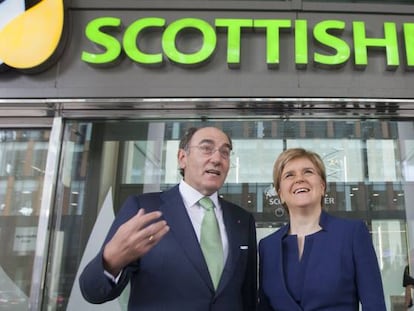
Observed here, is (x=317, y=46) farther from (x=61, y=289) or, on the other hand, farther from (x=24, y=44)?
(x=61, y=289)

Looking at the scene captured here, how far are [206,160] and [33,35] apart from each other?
2.77 meters

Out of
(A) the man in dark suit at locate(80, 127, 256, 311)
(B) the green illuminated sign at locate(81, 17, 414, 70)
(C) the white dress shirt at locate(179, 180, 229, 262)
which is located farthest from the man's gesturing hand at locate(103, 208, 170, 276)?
(B) the green illuminated sign at locate(81, 17, 414, 70)

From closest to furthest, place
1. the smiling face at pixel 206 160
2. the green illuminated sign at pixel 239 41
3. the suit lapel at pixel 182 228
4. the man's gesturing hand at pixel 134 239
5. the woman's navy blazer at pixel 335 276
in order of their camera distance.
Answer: the man's gesturing hand at pixel 134 239 < the woman's navy blazer at pixel 335 276 < the suit lapel at pixel 182 228 < the smiling face at pixel 206 160 < the green illuminated sign at pixel 239 41

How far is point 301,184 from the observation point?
6.75 ft

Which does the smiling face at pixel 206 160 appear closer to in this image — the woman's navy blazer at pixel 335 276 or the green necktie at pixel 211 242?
the green necktie at pixel 211 242

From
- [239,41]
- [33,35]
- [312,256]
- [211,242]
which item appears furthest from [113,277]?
[33,35]

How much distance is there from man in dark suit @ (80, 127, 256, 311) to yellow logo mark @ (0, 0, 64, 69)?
7.92 feet

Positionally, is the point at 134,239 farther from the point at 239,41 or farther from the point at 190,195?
the point at 239,41

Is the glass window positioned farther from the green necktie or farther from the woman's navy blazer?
the woman's navy blazer

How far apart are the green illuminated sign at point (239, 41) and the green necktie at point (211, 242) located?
2.06 m

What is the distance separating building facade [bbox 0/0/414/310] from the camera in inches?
156

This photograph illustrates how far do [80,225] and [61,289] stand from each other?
0.59m

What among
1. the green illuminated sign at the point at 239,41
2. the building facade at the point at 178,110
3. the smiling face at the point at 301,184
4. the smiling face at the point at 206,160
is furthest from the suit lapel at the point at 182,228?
the green illuminated sign at the point at 239,41

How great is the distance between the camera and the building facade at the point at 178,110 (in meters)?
3.96
